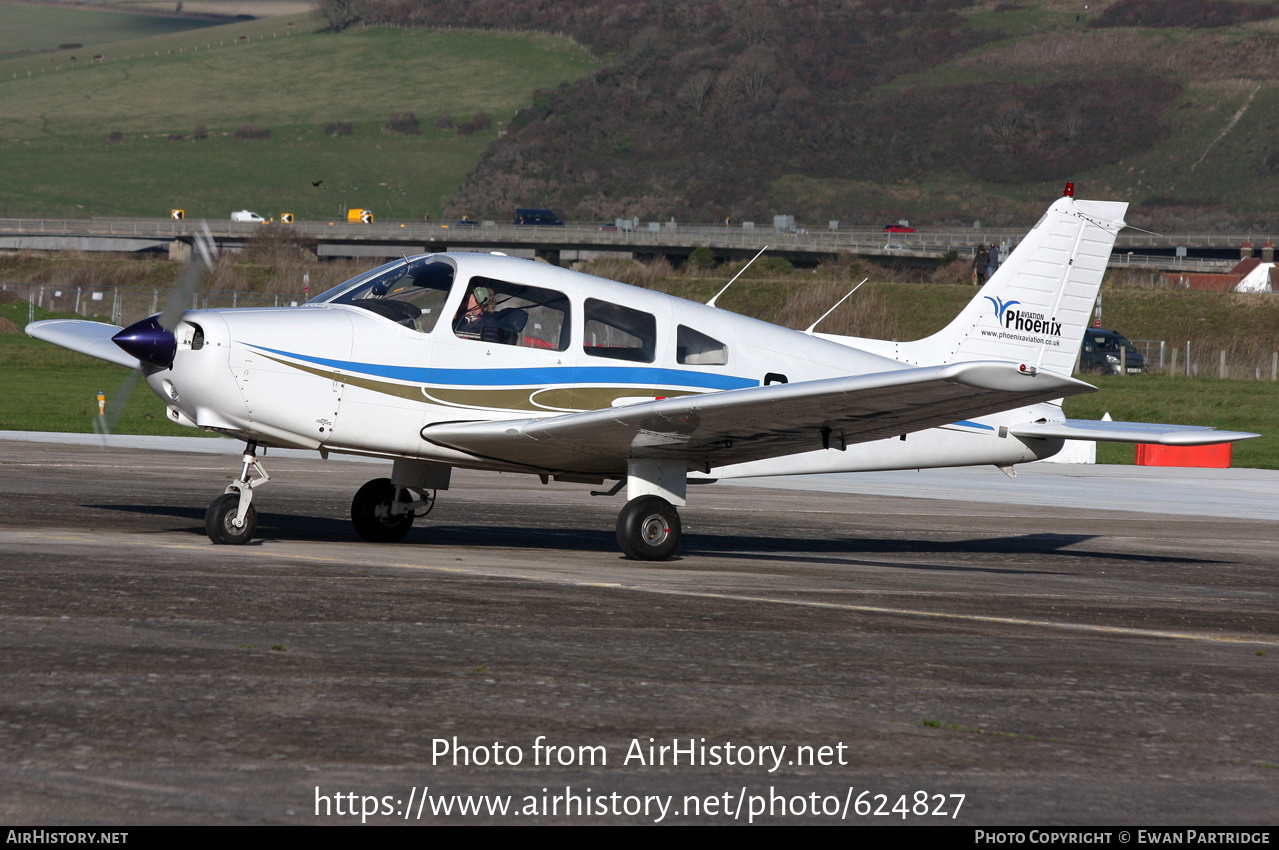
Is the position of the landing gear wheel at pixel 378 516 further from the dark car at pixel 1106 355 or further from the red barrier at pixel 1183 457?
the dark car at pixel 1106 355

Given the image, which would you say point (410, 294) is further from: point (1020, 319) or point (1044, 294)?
point (1044, 294)

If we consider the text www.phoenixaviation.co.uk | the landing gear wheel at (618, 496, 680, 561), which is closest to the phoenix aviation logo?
the landing gear wheel at (618, 496, 680, 561)

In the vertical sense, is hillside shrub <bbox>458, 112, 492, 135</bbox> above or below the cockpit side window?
above

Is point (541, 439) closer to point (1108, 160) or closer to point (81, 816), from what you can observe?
point (81, 816)

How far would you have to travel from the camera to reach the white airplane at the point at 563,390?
34.9 ft

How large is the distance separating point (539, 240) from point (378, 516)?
100165mm

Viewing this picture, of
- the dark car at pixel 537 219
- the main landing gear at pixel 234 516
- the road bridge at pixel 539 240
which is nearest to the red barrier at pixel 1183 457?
the main landing gear at pixel 234 516

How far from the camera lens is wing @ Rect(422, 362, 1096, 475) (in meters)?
10.2

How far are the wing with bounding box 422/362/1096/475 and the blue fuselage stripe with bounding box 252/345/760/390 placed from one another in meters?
0.40

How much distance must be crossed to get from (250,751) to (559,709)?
1455 mm

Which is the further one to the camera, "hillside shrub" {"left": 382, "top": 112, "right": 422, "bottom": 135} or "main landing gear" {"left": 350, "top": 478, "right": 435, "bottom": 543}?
"hillside shrub" {"left": 382, "top": 112, "right": 422, "bottom": 135}

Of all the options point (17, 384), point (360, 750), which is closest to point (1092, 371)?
point (17, 384)

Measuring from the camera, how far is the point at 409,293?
1160cm

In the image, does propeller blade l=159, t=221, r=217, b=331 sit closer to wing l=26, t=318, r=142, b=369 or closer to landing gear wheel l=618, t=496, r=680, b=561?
wing l=26, t=318, r=142, b=369
